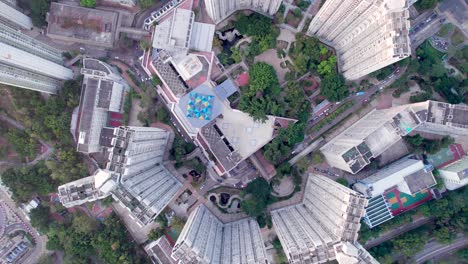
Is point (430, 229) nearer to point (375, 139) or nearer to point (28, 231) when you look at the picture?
point (375, 139)

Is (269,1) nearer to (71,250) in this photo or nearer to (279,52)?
(279,52)

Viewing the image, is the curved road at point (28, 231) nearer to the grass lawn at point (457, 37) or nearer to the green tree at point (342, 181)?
the green tree at point (342, 181)

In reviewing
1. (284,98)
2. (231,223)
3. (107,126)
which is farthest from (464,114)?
(107,126)

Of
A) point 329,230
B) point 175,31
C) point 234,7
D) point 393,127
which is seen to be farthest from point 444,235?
point 175,31

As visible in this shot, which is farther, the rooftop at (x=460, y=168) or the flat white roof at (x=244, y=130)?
the flat white roof at (x=244, y=130)

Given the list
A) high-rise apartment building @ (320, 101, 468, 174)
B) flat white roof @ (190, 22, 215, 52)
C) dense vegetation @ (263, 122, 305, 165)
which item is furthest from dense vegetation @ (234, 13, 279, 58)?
high-rise apartment building @ (320, 101, 468, 174)

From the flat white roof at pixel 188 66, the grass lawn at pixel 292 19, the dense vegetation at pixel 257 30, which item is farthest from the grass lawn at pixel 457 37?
the flat white roof at pixel 188 66

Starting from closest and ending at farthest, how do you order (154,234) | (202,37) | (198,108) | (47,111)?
(154,234) → (47,111) → (198,108) → (202,37)
